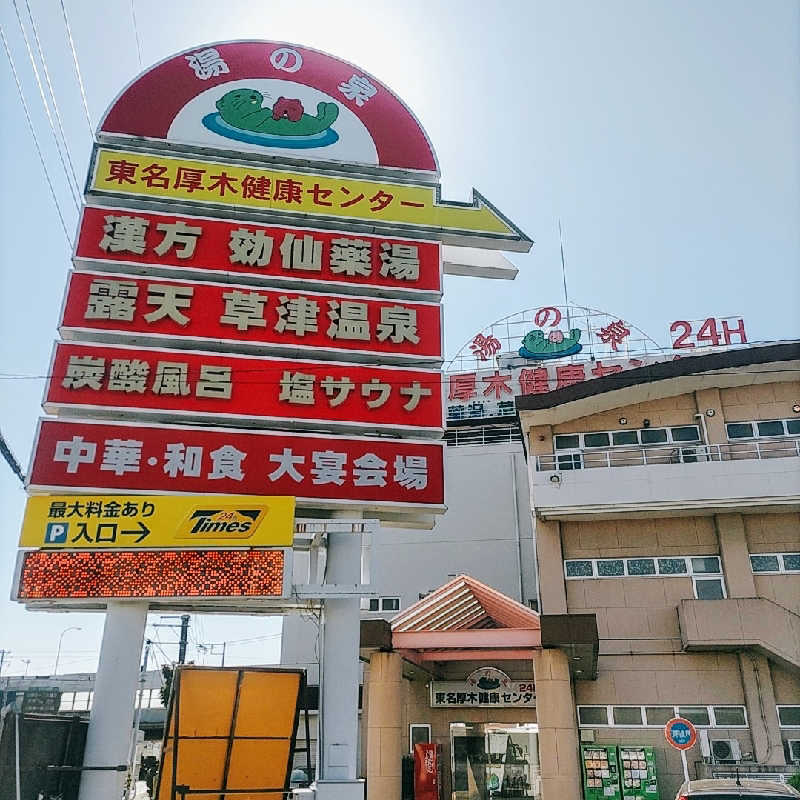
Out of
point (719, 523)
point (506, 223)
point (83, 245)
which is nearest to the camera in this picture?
point (83, 245)

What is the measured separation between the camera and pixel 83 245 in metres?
11.4

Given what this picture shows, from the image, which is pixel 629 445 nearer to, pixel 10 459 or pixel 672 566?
pixel 672 566

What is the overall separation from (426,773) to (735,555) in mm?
9529

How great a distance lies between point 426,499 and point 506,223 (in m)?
5.14

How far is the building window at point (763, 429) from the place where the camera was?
19.8 metres

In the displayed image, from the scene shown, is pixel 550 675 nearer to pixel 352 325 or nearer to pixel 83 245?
pixel 352 325

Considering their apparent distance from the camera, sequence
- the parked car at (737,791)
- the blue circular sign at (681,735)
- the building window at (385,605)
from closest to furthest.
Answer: the parked car at (737,791)
the blue circular sign at (681,735)
the building window at (385,605)

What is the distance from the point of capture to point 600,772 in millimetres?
17438

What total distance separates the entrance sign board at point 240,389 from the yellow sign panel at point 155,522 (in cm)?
145

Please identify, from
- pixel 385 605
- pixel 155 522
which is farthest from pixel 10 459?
pixel 385 605

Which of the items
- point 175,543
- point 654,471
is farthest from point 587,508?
point 175,543

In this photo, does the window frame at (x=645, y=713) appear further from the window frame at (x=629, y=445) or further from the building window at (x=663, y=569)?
the window frame at (x=629, y=445)

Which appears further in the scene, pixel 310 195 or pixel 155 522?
pixel 310 195

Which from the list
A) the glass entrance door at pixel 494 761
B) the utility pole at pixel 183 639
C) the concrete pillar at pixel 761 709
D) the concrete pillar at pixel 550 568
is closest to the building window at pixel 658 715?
the concrete pillar at pixel 761 709
